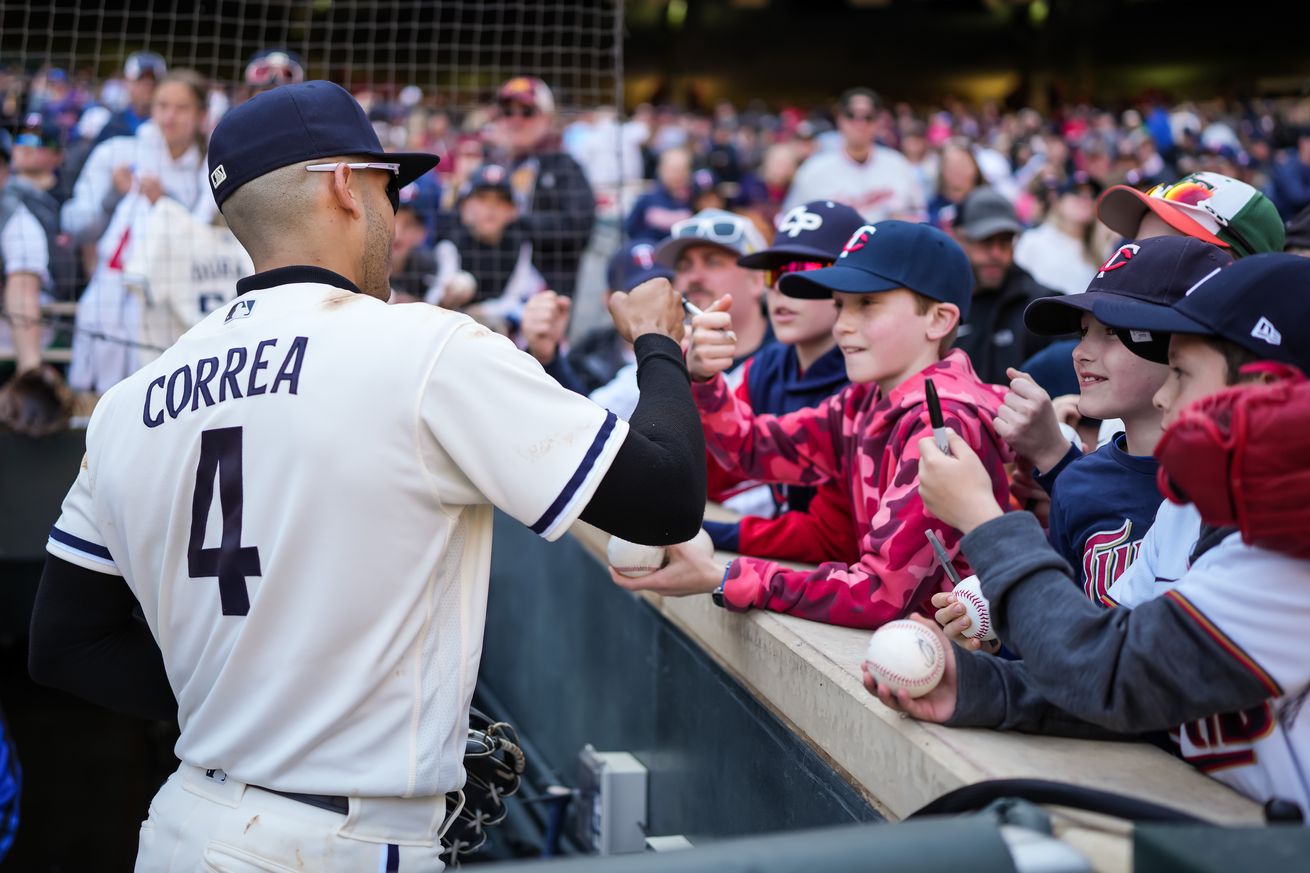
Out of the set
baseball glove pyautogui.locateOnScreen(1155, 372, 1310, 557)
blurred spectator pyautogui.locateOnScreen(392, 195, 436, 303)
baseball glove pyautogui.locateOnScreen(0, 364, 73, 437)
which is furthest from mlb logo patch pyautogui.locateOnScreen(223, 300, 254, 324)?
blurred spectator pyautogui.locateOnScreen(392, 195, 436, 303)

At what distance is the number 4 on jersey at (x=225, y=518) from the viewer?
1863mm

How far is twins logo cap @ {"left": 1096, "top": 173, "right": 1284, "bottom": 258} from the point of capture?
8.98 ft

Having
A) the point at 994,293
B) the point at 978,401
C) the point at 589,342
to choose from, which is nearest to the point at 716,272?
the point at 994,293

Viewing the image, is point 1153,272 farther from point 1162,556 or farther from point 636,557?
point 636,557

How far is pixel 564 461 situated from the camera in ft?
5.95

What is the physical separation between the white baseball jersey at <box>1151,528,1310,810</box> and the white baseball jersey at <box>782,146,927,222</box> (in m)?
7.57

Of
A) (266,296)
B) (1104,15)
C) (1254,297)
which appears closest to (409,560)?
(266,296)

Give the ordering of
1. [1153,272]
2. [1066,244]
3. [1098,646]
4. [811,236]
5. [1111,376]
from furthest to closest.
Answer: [1066,244] < [811,236] < [1111,376] < [1153,272] < [1098,646]

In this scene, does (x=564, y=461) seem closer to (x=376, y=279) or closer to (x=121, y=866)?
(x=376, y=279)

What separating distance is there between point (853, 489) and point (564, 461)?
3.87 feet

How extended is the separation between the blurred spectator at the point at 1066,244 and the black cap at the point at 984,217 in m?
1.83

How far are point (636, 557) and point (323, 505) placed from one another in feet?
2.81

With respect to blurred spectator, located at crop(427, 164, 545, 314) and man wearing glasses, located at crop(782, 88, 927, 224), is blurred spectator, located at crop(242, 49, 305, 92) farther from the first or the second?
man wearing glasses, located at crop(782, 88, 927, 224)

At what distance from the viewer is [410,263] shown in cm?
743
